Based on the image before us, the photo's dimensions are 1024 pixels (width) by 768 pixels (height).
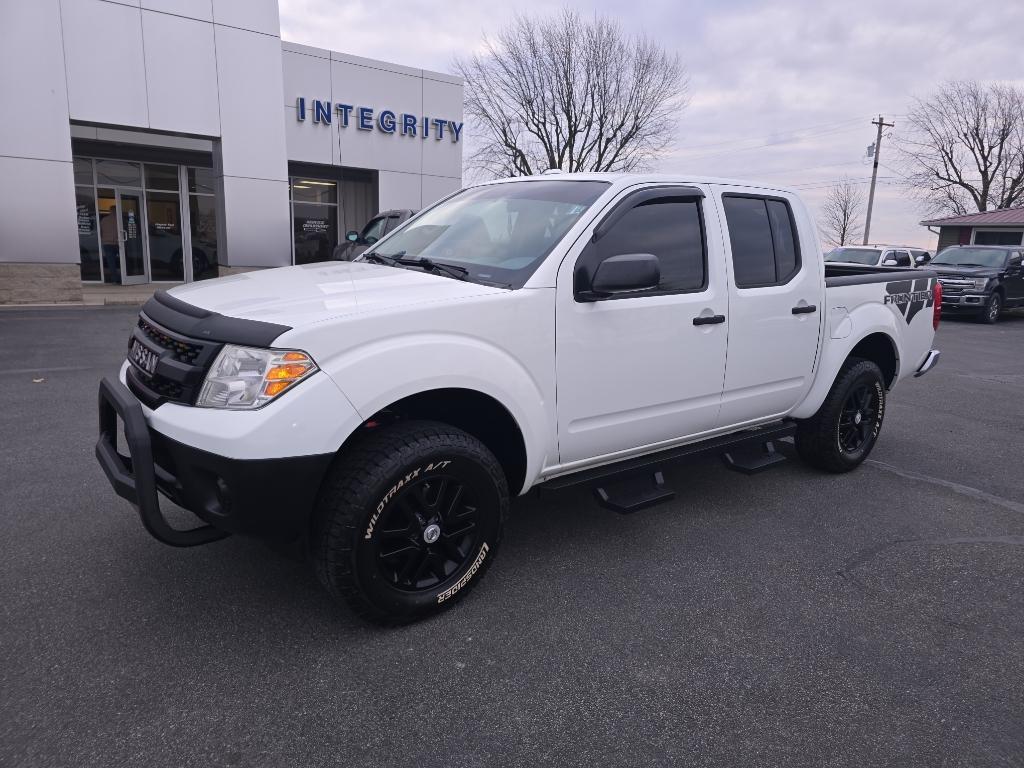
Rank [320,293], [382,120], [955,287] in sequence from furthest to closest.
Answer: [382,120], [955,287], [320,293]

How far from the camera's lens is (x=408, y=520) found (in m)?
2.88

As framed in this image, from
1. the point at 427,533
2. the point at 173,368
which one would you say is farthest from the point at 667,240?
the point at 173,368

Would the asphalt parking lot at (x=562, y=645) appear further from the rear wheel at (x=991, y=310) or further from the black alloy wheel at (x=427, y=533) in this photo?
the rear wheel at (x=991, y=310)

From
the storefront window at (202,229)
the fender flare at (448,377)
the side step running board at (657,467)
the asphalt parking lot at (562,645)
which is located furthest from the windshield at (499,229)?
the storefront window at (202,229)

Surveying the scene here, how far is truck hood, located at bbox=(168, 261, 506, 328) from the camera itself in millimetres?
2717

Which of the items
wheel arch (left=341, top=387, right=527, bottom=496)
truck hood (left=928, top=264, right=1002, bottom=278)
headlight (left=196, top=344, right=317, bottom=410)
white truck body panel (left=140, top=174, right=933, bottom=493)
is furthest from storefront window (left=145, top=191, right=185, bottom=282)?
Result: truck hood (left=928, top=264, right=1002, bottom=278)

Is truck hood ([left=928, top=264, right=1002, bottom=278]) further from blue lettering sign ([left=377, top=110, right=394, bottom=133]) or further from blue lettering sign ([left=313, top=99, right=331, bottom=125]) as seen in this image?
blue lettering sign ([left=313, top=99, right=331, bottom=125])

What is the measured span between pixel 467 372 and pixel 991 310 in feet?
61.3

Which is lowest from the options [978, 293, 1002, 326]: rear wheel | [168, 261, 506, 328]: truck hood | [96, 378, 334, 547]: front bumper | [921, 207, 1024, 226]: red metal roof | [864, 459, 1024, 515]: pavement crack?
[864, 459, 1024, 515]: pavement crack

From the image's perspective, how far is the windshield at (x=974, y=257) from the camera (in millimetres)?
18000

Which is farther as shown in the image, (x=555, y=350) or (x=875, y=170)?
(x=875, y=170)

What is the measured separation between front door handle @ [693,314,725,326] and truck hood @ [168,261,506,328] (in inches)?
46.9

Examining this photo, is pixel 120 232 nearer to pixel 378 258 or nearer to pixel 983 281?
pixel 378 258

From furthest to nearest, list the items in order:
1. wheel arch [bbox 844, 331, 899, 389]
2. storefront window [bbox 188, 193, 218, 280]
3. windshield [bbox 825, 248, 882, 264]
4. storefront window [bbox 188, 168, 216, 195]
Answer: windshield [bbox 825, 248, 882, 264] < storefront window [bbox 188, 193, 218, 280] < storefront window [bbox 188, 168, 216, 195] < wheel arch [bbox 844, 331, 899, 389]
